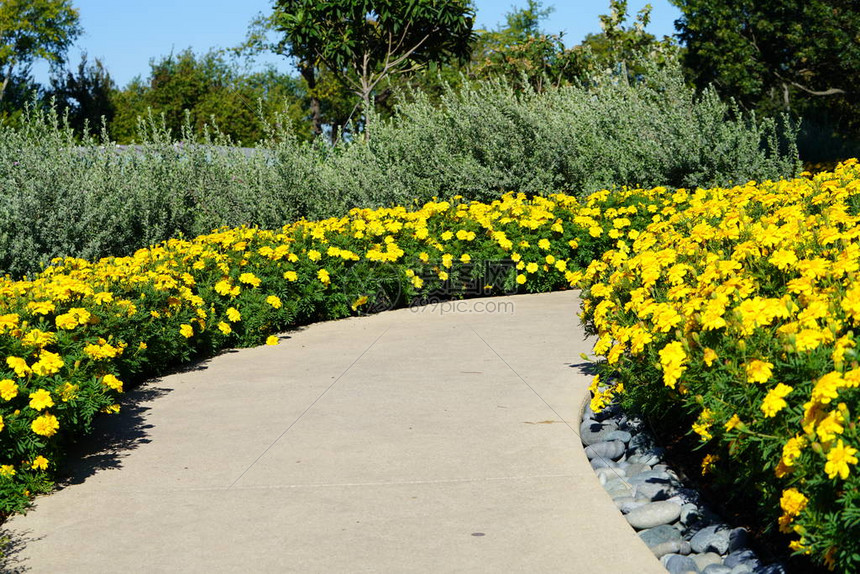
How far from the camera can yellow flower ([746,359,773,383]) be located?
9.82 ft

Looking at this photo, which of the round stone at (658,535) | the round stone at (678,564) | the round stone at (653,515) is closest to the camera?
the round stone at (678,564)

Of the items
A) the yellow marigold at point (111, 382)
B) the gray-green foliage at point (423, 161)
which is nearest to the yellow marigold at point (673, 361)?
the yellow marigold at point (111, 382)

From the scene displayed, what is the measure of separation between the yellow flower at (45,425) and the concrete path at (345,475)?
34cm

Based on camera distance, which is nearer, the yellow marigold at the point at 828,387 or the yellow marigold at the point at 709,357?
the yellow marigold at the point at 828,387

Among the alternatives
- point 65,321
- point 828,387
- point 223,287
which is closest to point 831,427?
point 828,387

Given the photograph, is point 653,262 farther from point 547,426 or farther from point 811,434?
point 811,434

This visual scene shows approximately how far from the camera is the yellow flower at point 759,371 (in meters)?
2.99

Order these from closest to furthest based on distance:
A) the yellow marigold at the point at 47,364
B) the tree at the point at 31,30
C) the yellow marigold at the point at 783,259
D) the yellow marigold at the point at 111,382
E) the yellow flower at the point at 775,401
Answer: the yellow flower at the point at 775,401, the yellow marigold at the point at 783,259, the yellow marigold at the point at 47,364, the yellow marigold at the point at 111,382, the tree at the point at 31,30

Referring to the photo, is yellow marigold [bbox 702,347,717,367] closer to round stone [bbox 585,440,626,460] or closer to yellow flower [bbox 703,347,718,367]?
yellow flower [bbox 703,347,718,367]

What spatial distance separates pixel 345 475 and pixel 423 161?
23.6 feet

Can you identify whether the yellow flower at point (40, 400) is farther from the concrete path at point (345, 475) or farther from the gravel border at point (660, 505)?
the gravel border at point (660, 505)

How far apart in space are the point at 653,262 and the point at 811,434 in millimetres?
2095

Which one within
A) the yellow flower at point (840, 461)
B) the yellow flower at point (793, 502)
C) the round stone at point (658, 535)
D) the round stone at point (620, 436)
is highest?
the yellow flower at point (840, 461)

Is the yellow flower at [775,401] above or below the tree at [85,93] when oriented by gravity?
below
